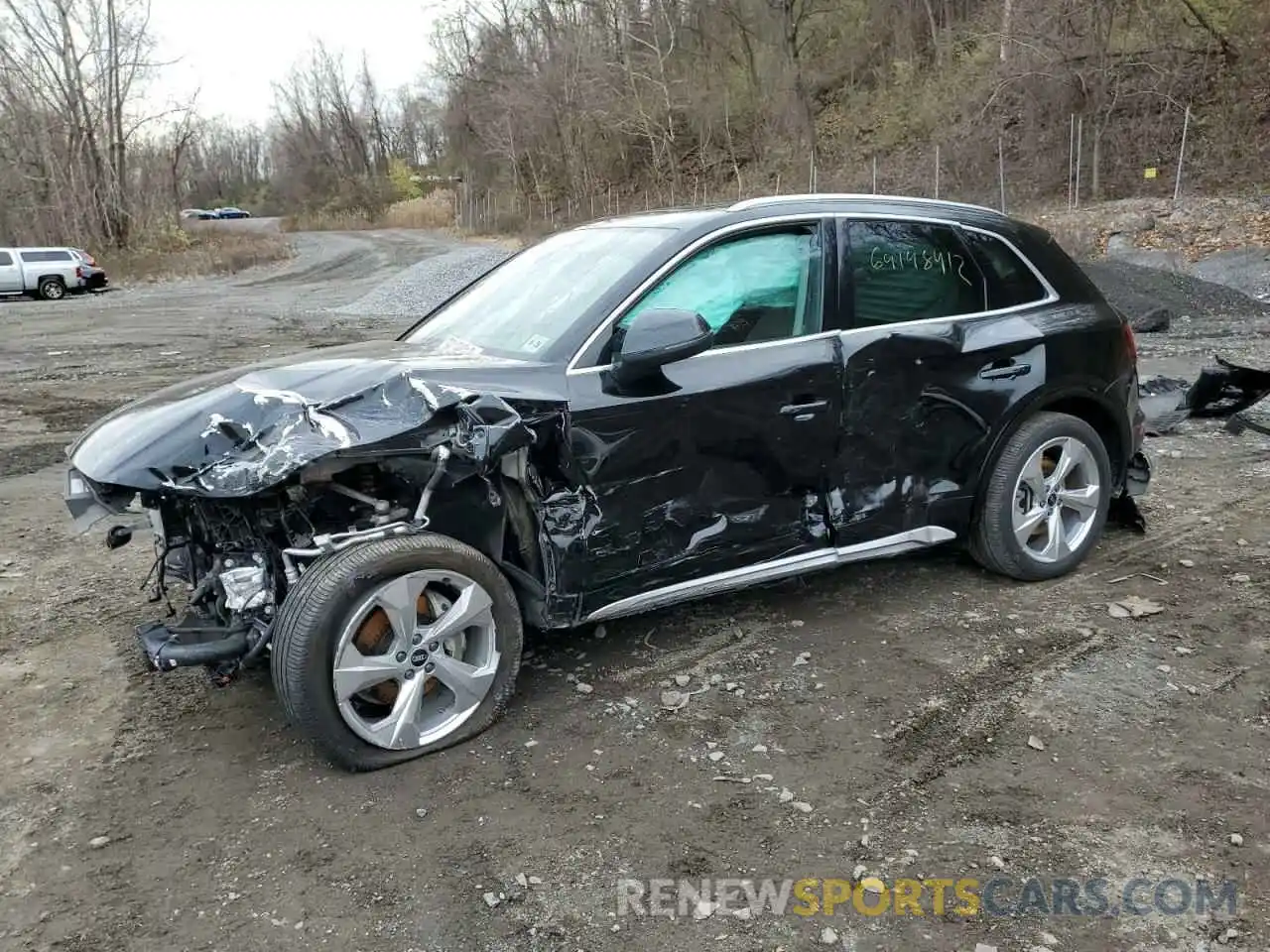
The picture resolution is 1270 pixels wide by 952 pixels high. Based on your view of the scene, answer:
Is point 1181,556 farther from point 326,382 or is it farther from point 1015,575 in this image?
point 326,382

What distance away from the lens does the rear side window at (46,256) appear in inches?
1087

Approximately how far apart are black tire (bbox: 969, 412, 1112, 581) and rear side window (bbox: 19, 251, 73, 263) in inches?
1197

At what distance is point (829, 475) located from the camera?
4.00 m

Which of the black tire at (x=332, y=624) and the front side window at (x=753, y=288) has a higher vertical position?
the front side window at (x=753, y=288)

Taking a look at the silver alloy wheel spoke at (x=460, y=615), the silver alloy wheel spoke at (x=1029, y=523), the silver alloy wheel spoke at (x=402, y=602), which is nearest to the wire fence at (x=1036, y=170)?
the silver alloy wheel spoke at (x=1029, y=523)

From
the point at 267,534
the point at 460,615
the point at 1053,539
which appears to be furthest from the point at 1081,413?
the point at 267,534

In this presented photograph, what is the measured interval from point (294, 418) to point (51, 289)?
29805mm

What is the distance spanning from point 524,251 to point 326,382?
1559mm

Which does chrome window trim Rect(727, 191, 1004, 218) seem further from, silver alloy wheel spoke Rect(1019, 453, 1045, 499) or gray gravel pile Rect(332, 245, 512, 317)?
gray gravel pile Rect(332, 245, 512, 317)

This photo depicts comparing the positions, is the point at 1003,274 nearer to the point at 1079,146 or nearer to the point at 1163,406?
the point at 1163,406

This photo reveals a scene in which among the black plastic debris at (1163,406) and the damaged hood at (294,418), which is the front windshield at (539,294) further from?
the black plastic debris at (1163,406)

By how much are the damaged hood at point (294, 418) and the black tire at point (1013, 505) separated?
2.21 metres

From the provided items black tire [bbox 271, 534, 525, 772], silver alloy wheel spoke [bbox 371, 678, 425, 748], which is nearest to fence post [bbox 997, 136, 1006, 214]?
black tire [bbox 271, 534, 525, 772]

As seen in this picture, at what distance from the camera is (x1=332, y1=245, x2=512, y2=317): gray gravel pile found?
20516 mm
